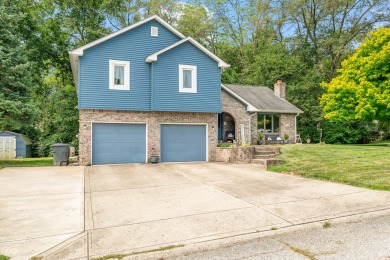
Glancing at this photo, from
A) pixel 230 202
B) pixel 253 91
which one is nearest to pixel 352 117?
pixel 253 91

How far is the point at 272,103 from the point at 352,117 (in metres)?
5.78

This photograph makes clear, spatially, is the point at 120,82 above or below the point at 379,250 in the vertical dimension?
above

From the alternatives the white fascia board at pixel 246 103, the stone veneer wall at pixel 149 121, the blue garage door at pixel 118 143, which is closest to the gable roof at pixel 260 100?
the white fascia board at pixel 246 103

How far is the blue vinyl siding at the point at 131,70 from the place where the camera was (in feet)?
45.2

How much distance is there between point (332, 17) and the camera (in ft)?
101

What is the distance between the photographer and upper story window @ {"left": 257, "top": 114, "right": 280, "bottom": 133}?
21484 mm

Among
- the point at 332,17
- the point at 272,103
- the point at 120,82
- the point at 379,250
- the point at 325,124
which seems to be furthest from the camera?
the point at 332,17

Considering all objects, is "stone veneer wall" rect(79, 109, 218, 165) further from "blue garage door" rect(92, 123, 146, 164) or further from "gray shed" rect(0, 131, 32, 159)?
"gray shed" rect(0, 131, 32, 159)

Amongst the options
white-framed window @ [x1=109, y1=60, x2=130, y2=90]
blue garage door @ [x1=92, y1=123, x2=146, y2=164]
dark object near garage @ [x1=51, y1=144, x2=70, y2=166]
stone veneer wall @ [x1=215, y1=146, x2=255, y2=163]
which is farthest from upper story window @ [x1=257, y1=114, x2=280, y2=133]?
dark object near garage @ [x1=51, y1=144, x2=70, y2=166]

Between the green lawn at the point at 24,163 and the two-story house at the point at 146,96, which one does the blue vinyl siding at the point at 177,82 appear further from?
the green lawn at the point at 24,163

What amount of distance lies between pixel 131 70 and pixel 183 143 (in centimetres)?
476

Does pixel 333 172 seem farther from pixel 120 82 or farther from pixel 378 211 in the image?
pixel 120 82

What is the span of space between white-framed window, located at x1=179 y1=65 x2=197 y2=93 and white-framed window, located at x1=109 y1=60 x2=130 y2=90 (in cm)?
279

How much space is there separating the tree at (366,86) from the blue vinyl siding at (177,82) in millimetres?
8778
